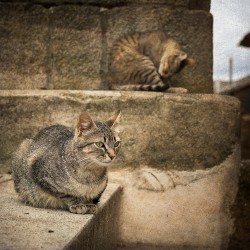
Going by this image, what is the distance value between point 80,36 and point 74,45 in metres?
0.10

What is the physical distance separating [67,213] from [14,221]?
0.36 m

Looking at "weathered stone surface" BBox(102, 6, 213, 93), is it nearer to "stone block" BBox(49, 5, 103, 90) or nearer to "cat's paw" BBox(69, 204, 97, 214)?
"stone block" BBox(49, 5, 103, 90)

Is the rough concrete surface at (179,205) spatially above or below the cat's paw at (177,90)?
below

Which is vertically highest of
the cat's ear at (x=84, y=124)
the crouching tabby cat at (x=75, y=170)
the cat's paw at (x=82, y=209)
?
the cat's ear at (x=84, y=124)

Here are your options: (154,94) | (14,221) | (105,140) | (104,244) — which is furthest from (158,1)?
(14,221)

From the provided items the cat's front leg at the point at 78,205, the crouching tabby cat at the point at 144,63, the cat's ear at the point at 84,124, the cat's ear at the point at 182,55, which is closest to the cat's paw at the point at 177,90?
the crouching tabby cat at the point at 144,63

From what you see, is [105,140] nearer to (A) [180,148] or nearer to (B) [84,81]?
(A) [180,148]

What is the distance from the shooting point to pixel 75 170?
2.33 metres

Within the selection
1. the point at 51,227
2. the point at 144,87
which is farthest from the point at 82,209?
the point at 144,87

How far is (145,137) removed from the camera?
10.9 ft

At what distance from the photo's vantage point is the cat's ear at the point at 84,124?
91.5 inches

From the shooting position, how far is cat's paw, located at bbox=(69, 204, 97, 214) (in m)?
2.27

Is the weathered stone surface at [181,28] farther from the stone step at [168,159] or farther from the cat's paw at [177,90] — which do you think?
the stone step at [168,159]

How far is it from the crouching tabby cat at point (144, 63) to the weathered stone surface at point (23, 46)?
654mm
